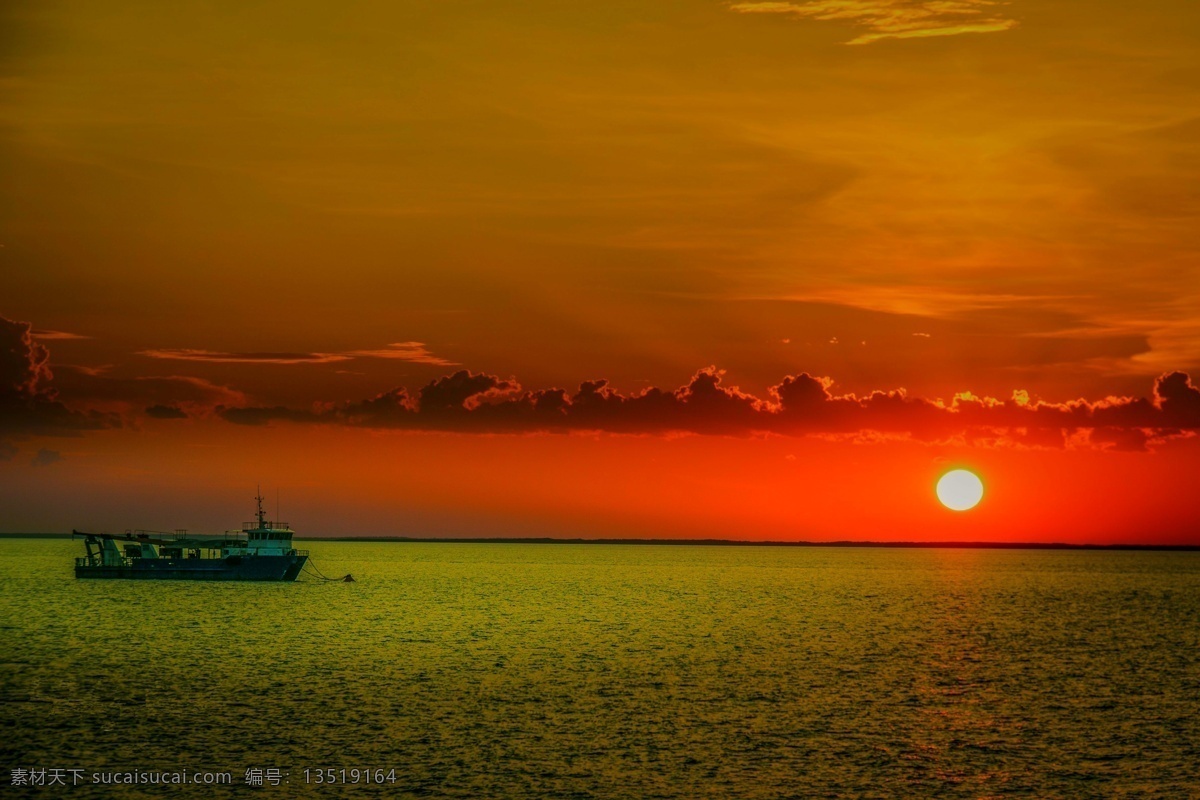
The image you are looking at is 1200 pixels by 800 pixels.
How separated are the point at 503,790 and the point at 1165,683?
58.9m

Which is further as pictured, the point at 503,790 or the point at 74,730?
the point at 74,730

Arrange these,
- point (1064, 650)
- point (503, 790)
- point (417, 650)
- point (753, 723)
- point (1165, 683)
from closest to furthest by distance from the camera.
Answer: point (503, 790), point (753, 723), point (1165, 683), point (417, 650), point (1064, 650)

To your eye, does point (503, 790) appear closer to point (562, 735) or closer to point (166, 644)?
point (562, 735)

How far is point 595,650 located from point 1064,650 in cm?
4396

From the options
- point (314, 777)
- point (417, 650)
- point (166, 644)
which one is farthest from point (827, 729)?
point (166, 644)

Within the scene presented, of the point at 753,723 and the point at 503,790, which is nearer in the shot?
the point at 503,790

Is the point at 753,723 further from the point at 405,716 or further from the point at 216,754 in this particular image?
the point at 216,754

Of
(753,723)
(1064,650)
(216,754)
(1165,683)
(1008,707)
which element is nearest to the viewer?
(216,754)

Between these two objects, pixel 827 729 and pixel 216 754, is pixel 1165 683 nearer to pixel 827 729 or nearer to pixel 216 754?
pixel 827 729

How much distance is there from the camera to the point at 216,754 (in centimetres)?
5666

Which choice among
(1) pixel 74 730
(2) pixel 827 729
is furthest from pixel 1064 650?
(1) pixel 74 730

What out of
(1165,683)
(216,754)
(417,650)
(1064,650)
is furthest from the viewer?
(1064,650)

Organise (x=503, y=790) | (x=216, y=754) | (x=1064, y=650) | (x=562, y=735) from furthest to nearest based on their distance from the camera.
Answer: (x=1064, y=650)
(x=562, y=735)
(x=216, y=754)
(x=503, y=790)

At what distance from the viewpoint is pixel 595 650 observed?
106000 millimetres
